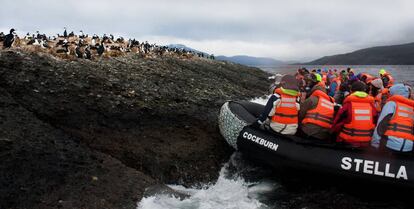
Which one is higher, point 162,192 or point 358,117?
point 358,117

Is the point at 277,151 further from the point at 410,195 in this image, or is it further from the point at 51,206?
the point at 51,206

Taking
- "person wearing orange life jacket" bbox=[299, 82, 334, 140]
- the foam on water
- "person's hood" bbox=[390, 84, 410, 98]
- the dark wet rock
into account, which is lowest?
the foam on water

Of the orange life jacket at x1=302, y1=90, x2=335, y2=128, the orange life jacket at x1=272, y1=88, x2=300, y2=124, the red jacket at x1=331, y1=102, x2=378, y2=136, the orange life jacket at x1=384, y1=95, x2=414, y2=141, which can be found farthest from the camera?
the orange life jacket at x1=272, y1=88, x2=300, y2=124

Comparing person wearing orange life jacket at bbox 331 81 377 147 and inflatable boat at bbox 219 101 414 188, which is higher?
person wearing orange life jacket at bbox 331 81 377 147

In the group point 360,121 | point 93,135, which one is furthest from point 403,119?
point 93,135

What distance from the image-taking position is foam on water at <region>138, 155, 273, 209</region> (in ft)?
23.7

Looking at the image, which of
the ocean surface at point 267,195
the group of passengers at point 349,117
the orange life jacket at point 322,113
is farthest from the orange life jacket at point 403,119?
the orange life jacket at point 322,113

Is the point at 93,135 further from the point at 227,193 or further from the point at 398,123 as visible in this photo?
the point at 398,123

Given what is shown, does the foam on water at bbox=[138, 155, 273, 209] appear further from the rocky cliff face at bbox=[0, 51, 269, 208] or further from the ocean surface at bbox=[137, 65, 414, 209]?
the rocky cliff face at bbox=[0, 51, 269, 208]

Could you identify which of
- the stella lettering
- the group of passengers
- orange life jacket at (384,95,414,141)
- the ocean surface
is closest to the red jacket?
the group of passengers

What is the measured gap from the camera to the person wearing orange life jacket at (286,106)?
820 cm

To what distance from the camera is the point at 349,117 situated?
24.4 feet

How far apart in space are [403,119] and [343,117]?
3.60 feet

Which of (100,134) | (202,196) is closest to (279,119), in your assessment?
(202,196)
